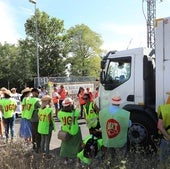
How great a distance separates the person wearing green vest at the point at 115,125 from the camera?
732 centimetres

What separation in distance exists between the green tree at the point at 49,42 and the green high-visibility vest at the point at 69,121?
55.5m

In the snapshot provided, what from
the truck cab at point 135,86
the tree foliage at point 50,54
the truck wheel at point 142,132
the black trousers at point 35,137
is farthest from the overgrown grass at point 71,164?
the tree foliage at point 50,54

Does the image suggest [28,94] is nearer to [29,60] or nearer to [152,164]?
[152,164]

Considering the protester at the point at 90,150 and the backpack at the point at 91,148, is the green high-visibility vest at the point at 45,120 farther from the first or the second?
the backpack at the point at 91,148

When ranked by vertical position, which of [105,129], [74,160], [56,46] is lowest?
[74,160]

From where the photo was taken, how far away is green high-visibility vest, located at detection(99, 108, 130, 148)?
732 centimetres

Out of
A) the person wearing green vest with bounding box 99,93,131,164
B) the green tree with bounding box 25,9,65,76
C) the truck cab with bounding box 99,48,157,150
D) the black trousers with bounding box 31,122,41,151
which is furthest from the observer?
the green tree with bounding box 25,9,65,76

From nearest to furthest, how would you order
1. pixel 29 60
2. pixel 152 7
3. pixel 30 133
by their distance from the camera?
pixel 30 133, pixel 152 7, pixel 29 60

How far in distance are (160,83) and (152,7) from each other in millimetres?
32809

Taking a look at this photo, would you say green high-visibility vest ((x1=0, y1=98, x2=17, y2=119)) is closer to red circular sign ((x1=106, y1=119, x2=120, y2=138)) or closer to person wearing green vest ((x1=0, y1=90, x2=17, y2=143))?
person wearing green vest ((x1=0, y1=90, x2=17, y2=143))

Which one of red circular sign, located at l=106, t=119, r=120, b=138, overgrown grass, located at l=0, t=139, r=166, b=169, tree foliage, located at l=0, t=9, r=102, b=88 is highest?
tree foliage, located at l=0, t=9, r=102, b=88

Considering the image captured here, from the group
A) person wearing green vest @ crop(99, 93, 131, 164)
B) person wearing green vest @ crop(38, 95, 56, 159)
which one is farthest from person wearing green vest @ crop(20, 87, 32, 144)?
person wearing green vest @ crop(99, 93, 131, 164)

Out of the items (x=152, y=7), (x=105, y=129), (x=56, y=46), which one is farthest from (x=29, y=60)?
(x=105, y=129)

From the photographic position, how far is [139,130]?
983 cm
